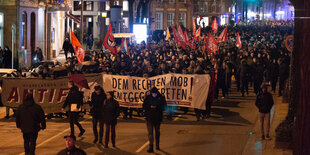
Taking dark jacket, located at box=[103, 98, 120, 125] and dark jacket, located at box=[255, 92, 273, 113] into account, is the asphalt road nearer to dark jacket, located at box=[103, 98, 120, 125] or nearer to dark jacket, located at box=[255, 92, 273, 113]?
dark jacket, located at box=[103, 98, 120, 125]

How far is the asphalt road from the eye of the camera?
13.6 metres

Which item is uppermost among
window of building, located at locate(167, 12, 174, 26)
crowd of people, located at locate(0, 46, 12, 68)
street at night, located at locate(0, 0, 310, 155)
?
window of building, located at locate(167, 12, 174, 26)

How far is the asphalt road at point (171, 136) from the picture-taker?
44.7ft

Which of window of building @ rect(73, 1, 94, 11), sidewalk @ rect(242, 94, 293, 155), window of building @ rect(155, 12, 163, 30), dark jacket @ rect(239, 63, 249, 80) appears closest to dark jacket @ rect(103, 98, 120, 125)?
sidewalk @ rect(242, 94, 293, 155)

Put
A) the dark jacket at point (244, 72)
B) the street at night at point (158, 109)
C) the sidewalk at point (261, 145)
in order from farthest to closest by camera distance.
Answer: the dark jacket at point (244, 72) → the sidewalk at point (261, 145) → the street at night at point (158, 109)

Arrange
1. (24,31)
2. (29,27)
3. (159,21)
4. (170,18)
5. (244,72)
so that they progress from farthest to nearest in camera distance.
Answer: (170,18) < (159,21) < (29,27) < (24,31) < (244,72)

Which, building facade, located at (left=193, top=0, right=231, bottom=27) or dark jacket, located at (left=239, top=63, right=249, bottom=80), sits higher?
building facade, located at (left=193, top=0, right=231, bottom=27)

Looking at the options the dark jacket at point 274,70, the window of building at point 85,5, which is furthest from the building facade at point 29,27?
the dark jacket at point 274,70

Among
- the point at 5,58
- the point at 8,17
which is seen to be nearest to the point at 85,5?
the point at 8,17

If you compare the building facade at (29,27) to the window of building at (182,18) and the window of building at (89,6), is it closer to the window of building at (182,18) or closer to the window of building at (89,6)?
the window of building at (89,6)

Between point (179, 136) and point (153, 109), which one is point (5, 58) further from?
point (153, 109)

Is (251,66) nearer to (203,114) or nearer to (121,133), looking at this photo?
(203,114)

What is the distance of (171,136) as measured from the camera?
608 inches

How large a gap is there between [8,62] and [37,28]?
839 cm
